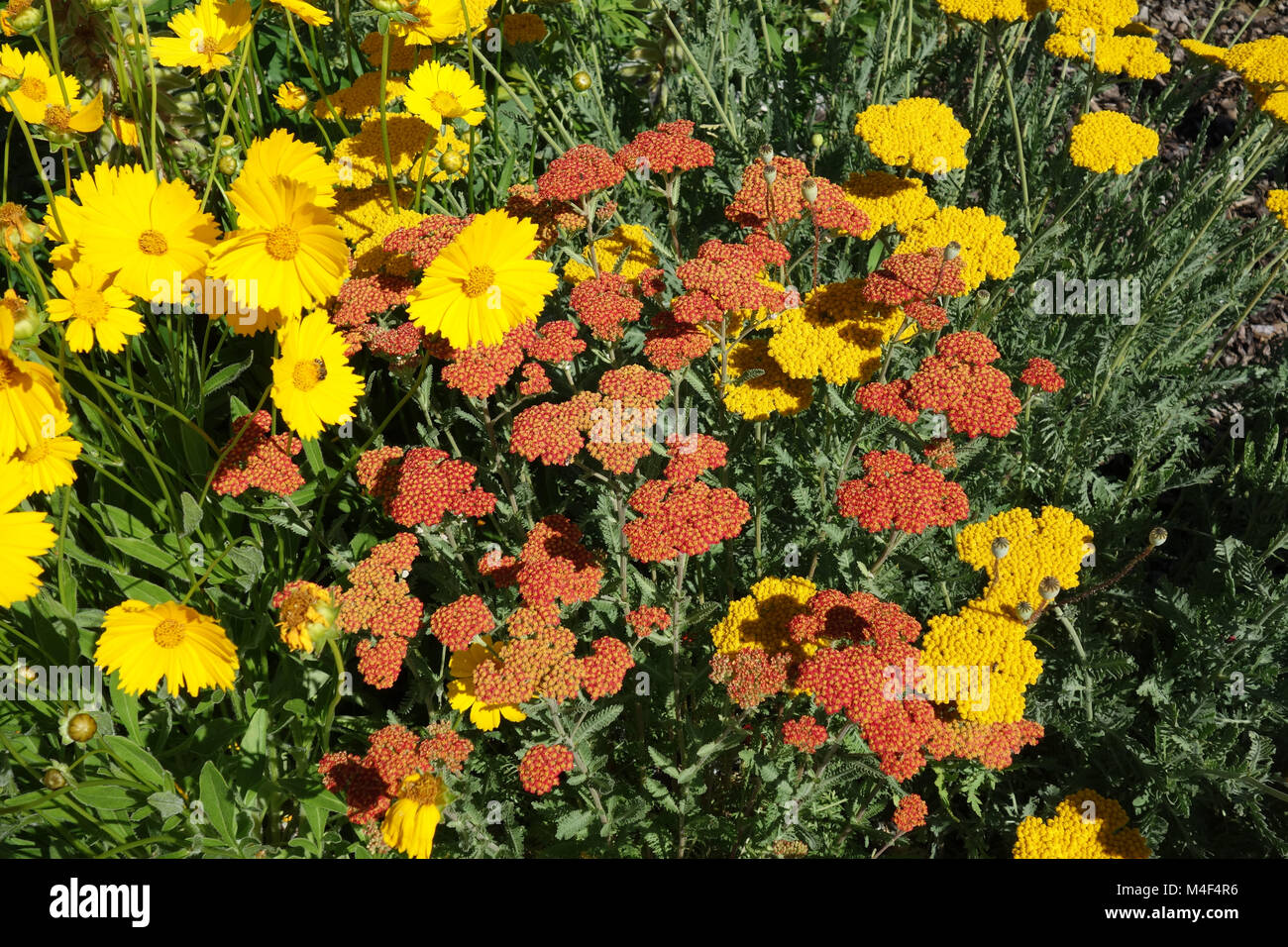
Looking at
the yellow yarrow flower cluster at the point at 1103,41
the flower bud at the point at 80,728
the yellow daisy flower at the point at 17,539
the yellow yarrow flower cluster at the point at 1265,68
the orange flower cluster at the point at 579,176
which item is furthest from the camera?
the yellow yarrow flower cluster at the point at 1103,41

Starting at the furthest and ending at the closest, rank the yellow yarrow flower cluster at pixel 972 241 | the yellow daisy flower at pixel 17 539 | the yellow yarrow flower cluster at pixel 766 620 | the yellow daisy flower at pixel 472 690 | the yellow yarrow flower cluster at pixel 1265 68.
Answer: the yellow yarrow flower cluster at pixel 1265 68
the yellow yarrow flower cluster at pixel 972 241
the yellow daisy flower at pixel 472 690
the yellow yarrow flower cluster at pixel 766 620
the yellow daisy flower at pixel 17 539

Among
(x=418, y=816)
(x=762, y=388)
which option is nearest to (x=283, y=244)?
(x=762, y=388)

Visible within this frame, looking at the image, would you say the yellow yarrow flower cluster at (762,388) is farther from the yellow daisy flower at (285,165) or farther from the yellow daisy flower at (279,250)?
the yellow daisy flower at (285,165)

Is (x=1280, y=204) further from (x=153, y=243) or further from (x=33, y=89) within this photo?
(x=33, y=89)

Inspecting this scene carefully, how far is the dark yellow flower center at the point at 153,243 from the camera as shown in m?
2.34

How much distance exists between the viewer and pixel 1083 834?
2283 mm

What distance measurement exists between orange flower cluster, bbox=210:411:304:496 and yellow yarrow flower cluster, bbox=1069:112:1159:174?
2592 mm

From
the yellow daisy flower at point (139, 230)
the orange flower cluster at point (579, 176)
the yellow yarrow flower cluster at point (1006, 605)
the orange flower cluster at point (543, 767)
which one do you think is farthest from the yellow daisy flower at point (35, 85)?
the yellow yarrow flower cluster at point (1006, 605)

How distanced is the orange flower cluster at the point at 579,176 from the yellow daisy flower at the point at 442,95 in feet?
1.68

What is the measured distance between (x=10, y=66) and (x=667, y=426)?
7.36 feet

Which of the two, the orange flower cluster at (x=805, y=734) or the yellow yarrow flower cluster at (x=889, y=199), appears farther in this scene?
the yellow yarrow flower cluster at (x=889, y=199)

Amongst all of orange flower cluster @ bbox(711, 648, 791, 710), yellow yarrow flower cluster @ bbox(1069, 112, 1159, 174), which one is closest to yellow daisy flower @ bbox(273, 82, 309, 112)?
orange flower cluster @ bbox(711, 648, 791, 710)

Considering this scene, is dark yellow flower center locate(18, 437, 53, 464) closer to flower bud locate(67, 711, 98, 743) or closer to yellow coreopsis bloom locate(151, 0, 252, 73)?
flower bud locate(67, 711, 98, 743)

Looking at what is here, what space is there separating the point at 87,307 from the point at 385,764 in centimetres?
141
